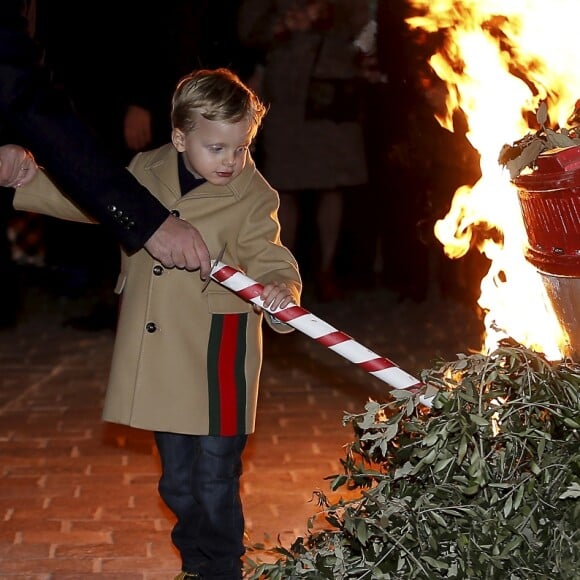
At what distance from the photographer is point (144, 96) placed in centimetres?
827

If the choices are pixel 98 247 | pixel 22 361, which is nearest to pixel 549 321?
pixel 22 361

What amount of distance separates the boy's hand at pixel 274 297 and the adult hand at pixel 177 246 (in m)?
0.20

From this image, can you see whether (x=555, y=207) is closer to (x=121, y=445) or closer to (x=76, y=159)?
(x=76, y=159)

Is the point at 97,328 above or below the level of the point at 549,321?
below

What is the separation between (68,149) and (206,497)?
3.93 feet

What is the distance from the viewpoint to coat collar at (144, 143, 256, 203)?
4004 millimetres

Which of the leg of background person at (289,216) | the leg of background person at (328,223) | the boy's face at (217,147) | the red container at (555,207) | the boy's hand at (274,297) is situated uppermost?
the red container at (555,207)

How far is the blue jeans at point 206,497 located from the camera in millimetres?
4031

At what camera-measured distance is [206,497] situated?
403cm

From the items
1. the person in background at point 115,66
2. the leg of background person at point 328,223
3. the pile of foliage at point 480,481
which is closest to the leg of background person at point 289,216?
the leg of background person at point 328,223

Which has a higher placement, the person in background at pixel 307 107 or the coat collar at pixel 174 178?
the coat collar at pixel 174 178

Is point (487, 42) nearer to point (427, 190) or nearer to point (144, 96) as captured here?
point (144, 96)

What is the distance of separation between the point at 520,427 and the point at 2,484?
9.37 feet

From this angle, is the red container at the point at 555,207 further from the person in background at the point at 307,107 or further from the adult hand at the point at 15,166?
the person in background at the point at 307,107
